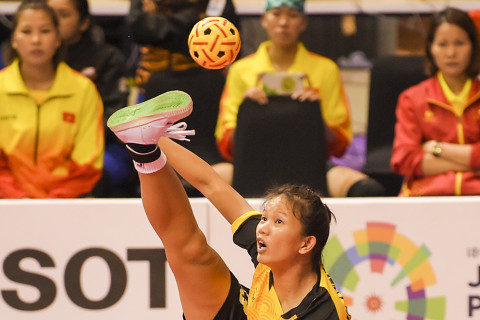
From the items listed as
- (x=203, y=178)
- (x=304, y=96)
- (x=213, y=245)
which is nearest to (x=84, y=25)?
(x=304, y=96)

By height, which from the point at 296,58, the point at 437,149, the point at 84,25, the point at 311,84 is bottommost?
the point at 437,149

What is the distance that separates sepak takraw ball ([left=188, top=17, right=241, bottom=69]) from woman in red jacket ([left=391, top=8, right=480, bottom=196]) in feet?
5.31

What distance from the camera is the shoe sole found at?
3035 mm

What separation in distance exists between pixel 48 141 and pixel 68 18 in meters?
1.01

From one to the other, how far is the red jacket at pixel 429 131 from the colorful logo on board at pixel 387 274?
2.13 feet

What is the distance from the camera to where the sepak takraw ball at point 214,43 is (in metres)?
3.51

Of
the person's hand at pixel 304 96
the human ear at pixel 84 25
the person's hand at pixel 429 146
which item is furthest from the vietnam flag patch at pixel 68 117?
the person's hand at pixel 429 146

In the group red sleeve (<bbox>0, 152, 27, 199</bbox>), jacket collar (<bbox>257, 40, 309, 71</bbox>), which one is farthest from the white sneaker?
jacket collar (<bbox>257, 40, 309, 71</bbox>)

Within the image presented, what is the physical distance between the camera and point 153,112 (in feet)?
10.00

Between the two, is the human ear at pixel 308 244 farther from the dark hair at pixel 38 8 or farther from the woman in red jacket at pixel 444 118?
the dark hair at pixel 38 8

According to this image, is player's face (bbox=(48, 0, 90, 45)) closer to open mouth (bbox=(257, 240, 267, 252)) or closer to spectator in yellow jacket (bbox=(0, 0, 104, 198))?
spectator in yellow jacket (bbox=(0, 0, 104, 198))

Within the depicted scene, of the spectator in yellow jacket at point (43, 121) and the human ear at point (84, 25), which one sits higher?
the human ear at point (84, 25)

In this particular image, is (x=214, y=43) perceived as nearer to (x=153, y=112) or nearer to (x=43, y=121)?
(x=153, y=112)

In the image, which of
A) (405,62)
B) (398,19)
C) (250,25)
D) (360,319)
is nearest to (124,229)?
(360,319)
